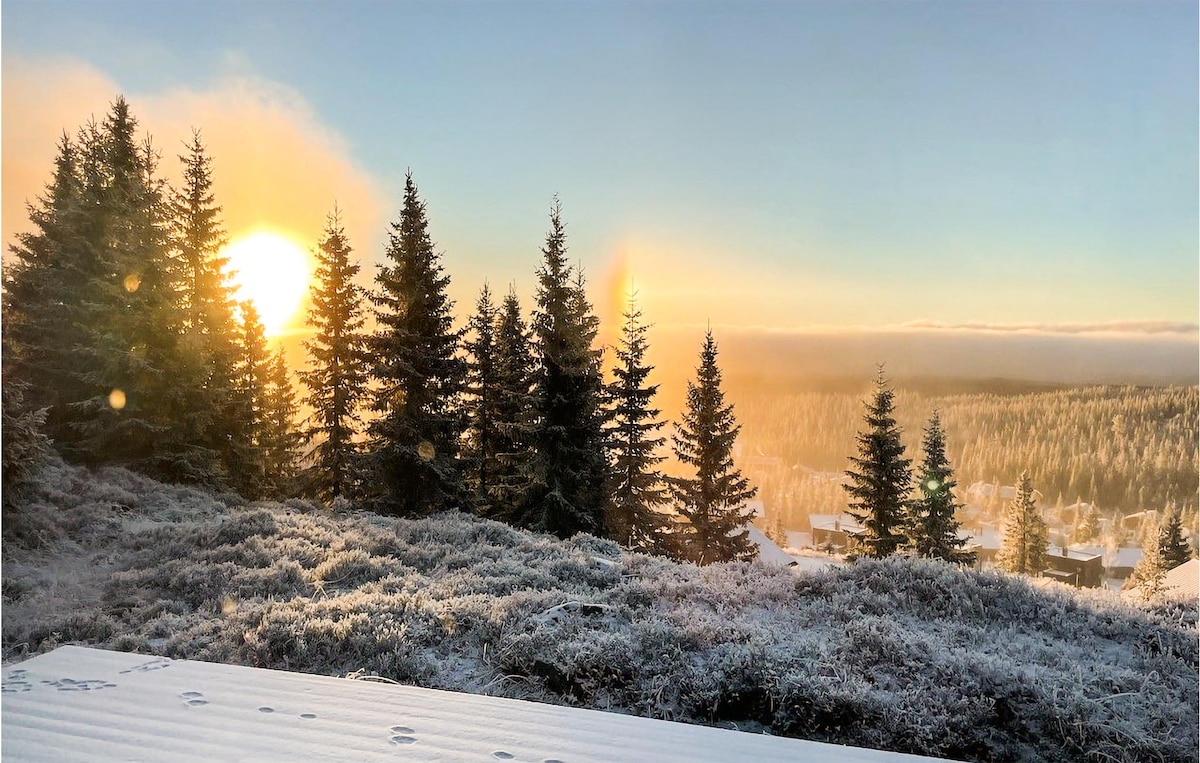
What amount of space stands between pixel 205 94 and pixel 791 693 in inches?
391

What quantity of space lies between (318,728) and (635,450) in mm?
10709

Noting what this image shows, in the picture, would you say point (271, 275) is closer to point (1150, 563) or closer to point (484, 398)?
point (484, 398)

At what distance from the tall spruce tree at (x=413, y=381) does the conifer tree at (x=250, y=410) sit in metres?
3.57

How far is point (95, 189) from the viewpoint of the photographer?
39.0 ft

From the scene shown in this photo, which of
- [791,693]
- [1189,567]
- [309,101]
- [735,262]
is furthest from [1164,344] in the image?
[309,101]

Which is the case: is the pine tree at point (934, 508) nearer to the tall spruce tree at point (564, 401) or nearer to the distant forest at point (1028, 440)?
the distant forest at point (1028, 440)

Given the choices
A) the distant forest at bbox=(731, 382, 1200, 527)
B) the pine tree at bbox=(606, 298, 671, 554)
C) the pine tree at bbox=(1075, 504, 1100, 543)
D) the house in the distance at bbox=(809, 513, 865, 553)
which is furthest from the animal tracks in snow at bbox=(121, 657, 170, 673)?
the house in the distance at bbox=(809, 513, 865, 553)

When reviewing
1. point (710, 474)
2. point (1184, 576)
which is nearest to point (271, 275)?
point (710, 474)

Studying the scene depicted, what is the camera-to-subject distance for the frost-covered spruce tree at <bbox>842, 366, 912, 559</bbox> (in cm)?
1400

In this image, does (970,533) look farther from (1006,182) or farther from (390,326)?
(390,326)

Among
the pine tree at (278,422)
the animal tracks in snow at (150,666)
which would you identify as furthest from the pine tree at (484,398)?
the animal tracks in snow at (150,666)

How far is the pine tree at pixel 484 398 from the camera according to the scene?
1252 centimetres

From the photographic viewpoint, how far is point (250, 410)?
12688mm

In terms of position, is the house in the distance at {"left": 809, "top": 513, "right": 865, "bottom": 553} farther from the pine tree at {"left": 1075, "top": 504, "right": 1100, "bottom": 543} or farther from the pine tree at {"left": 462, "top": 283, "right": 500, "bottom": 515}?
the pine tree at {"left": 462, "top": 283, "right": 500, "bottom": 515}
